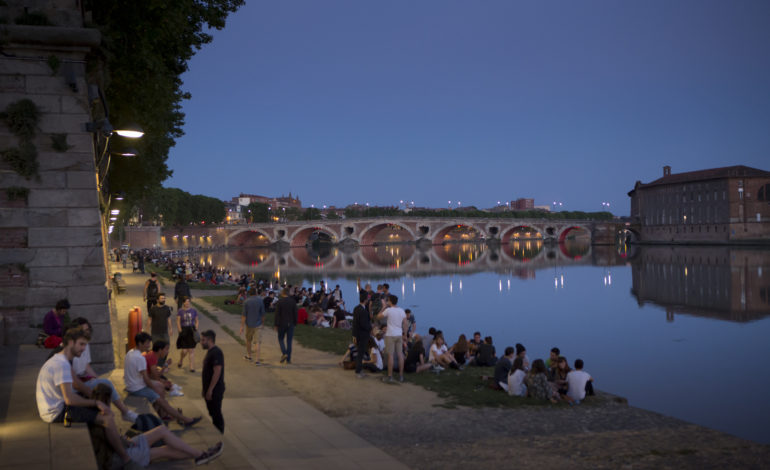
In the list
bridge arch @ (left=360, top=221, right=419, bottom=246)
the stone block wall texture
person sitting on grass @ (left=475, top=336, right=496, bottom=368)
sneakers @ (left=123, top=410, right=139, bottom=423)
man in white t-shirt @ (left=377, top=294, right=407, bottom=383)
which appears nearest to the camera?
sneakers @ (left=123, top=410, right=139, bottom=423)

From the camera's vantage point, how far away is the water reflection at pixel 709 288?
28.6 meters

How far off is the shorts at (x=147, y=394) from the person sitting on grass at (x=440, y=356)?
23.4 ft

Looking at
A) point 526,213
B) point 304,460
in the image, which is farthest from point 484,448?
point 526,213

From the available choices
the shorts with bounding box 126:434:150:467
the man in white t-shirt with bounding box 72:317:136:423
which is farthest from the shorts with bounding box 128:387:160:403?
the shorts with bounding box 126:434:150:467

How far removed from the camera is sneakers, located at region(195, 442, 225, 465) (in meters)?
5.97

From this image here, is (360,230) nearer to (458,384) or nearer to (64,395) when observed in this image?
(458,384)

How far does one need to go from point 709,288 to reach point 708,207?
5999 centimetres

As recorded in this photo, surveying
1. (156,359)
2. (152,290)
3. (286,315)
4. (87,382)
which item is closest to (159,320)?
(286,315)

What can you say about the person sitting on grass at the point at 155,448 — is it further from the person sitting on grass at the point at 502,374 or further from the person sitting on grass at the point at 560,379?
the person sitting on grass at the point at 560,379

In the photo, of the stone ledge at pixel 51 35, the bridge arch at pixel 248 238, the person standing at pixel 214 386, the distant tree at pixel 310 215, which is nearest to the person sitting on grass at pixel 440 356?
the person standing at pixel 214 386

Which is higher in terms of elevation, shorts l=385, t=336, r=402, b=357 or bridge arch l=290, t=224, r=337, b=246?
bridge arch l=290, t=224, r=337, b=246

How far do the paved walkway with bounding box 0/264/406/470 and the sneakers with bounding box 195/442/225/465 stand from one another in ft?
0.24

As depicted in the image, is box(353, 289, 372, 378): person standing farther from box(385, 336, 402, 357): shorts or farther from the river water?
the river water

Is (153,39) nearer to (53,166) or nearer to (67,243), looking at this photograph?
(53,166)
